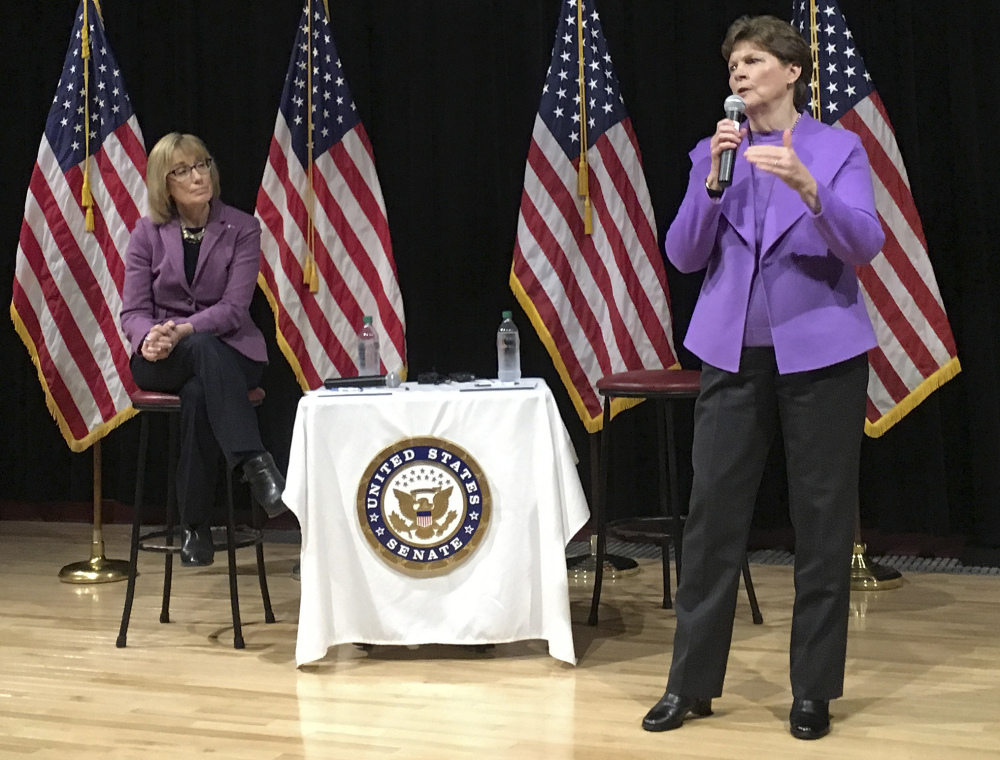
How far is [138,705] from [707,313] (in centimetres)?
183

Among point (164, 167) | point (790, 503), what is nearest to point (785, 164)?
point (790, 503)

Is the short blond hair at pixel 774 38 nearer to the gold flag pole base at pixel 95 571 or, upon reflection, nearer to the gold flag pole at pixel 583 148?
the gold flag pole at pixel 583 148

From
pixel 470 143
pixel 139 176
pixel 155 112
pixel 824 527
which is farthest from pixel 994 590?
pixel 155 112

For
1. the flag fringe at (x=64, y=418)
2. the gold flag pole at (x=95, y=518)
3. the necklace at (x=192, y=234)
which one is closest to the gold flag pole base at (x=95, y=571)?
the gold flag pole at (x=95, y=518)

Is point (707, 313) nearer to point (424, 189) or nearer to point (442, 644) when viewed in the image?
point (442, 644)

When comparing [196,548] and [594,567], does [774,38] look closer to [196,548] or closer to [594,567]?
[196,548]

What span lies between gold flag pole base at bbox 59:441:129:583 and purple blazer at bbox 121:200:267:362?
42.4 inches

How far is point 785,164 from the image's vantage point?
249cm

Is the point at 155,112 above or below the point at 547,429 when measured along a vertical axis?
above

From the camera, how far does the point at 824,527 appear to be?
2.77 m

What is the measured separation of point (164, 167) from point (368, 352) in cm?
99

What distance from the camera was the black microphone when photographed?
2.52 metres

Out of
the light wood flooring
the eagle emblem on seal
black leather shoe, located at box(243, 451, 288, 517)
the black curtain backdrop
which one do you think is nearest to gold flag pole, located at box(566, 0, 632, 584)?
the light wood flooring

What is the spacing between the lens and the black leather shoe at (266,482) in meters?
3.69
